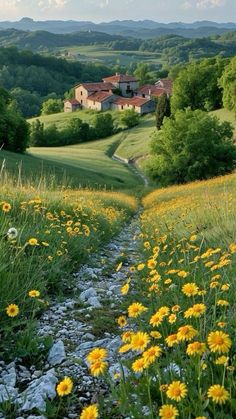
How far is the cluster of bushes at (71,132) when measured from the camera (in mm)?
91812

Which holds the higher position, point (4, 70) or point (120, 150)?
point (4, 70)

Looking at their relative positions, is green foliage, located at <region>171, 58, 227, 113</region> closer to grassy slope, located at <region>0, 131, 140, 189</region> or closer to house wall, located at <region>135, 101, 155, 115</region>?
house wall, located at <region>135, 101, 155, 115</region>

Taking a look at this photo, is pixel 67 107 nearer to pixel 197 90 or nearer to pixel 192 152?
pixel 197 90

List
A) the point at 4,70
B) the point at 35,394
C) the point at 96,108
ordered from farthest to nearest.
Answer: the point at 4,70 → the point at 96,108 → the point at 35,394

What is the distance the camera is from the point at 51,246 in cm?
689

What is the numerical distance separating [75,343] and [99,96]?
128 metres

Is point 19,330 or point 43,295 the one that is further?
point 43,295

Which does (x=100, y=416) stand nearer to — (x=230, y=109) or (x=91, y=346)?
(x=91, y=346)

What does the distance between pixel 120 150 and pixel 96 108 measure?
49237mm

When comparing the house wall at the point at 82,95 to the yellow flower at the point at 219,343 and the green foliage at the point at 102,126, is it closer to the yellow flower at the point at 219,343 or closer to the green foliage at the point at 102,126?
the green foliage at the point at 102,126

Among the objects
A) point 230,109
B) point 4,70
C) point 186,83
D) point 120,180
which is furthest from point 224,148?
point 4,70

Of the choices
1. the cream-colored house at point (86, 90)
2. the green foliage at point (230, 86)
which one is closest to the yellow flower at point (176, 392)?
the green foliage at point (230, 86)

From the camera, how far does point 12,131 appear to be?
54.8 meters

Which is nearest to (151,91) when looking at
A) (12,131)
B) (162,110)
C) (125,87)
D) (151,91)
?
(151,91)
